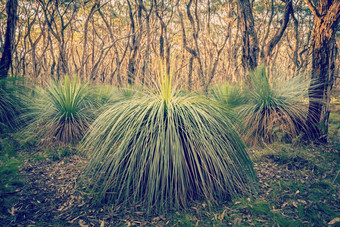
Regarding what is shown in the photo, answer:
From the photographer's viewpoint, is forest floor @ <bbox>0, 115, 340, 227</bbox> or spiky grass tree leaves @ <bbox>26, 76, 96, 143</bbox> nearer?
forest floor @ <bbox>0, 115, 340, 227</bbox>

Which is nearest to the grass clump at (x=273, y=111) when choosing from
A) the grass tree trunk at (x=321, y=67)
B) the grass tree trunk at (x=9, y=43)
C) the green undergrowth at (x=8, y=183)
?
the grass tree trunk at (x=321, y=67)

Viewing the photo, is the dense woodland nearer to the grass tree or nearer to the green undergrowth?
the green undergrowth

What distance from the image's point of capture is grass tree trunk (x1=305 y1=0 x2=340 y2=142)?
10.8ft

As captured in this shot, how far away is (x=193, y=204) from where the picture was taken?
1953 mm

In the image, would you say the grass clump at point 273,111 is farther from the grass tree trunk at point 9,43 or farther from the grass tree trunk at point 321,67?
the grass tree trunk at point 9,43

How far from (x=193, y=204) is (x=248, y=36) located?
13.9 ft

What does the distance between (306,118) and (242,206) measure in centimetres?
236

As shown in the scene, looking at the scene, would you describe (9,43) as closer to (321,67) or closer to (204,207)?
(204,207)

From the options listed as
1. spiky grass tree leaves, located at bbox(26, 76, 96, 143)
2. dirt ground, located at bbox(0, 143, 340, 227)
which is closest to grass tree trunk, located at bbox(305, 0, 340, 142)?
dirt ground, located at bbox(0, 143, 340, 227)

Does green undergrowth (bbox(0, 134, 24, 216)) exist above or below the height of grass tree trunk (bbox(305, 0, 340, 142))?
below

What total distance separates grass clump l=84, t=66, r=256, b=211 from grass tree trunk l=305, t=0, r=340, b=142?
2.03 meters

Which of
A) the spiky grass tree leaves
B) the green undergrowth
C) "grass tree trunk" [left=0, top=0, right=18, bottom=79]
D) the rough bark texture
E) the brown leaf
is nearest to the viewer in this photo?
the green undergrowth

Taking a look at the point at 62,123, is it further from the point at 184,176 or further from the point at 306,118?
the point at 306,118

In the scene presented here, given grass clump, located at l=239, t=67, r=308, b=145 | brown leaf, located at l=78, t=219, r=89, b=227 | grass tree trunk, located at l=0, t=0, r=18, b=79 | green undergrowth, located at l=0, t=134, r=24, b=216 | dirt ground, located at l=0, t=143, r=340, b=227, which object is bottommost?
brown leaf, located at l=78, t=219, r=89, b=227
